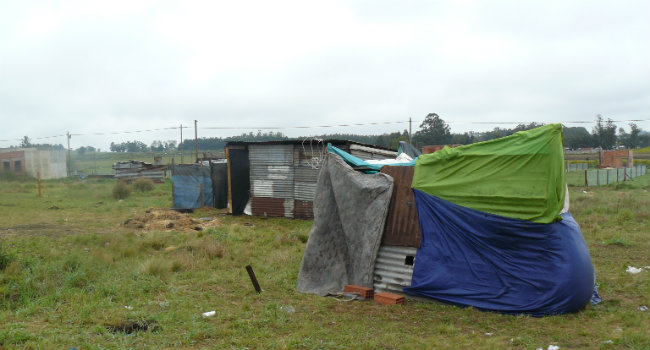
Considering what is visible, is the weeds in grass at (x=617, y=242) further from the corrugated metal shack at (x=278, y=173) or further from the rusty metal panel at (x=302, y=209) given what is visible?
the rusty metal panel at (x=302, y=209)

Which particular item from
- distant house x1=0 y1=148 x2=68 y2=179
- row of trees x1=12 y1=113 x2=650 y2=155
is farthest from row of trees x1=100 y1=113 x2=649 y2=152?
distant house x1=0 y1=148 x2=68 y2=179

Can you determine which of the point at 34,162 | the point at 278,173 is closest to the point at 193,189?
the point at 278,173

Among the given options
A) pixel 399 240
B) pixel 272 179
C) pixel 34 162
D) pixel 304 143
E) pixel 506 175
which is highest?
pixel 304 143

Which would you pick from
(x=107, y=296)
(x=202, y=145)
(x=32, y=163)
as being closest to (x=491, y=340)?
(x=107, y=296)

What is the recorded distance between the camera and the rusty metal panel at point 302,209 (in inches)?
599

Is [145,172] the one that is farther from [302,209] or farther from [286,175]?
[302,209]

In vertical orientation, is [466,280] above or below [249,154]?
below

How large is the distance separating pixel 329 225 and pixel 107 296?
3.28 meters

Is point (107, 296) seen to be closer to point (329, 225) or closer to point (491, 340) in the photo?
point (329, 225)

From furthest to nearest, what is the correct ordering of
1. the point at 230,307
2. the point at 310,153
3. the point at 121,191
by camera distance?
1. the point at 121,191
2. the point at 310,153
3. the point at 230,307

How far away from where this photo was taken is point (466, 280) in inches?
242

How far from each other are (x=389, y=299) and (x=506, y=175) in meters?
2.22

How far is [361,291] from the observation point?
662 cm

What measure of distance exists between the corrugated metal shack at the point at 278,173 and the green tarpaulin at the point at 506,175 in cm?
790
